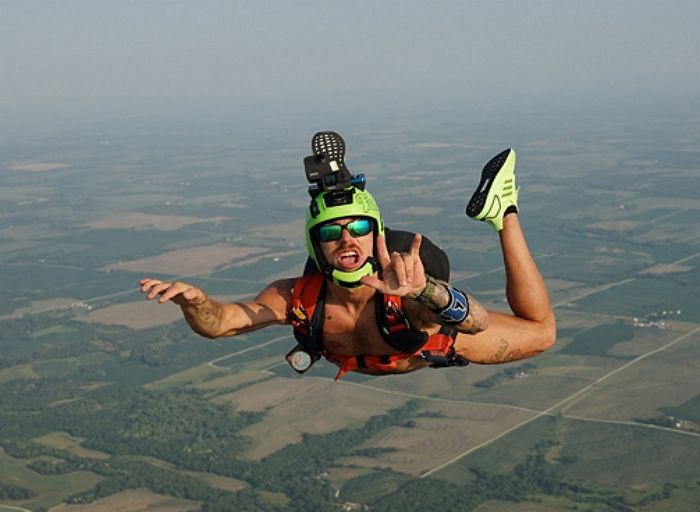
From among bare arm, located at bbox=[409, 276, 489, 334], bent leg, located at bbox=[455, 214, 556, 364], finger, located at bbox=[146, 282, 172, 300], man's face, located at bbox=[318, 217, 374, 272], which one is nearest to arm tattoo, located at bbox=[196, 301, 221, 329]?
finger, located at bbox=[146, 282, 172, 300]

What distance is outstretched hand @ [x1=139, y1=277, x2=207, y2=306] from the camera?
28.7 feet

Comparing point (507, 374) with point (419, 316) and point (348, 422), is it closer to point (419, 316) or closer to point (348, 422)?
point (348, 422)

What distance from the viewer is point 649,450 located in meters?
104

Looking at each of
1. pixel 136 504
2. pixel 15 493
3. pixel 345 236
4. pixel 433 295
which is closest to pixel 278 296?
pixel 345 236

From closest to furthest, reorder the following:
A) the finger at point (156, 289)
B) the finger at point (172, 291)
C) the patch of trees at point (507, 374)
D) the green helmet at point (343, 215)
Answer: the finger at point (156, 289)
the finger at point (172, 291)
the green helmet at point (343, 215)
the patch of trees at point (507, 374)

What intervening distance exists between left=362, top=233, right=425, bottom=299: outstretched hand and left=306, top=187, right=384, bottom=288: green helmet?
131cm

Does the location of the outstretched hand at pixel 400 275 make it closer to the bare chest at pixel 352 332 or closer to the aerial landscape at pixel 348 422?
the bare chest at pixel 352 332

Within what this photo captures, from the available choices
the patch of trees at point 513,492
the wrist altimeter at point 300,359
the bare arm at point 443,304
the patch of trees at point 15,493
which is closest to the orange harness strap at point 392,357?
the wrist altimeter at point 300,359

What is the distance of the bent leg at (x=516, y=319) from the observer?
35.3 feet

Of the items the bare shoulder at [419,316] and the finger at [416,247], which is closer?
the finger at [416,247]

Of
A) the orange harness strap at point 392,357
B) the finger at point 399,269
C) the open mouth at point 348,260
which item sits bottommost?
the orange harness strap at point 392,357

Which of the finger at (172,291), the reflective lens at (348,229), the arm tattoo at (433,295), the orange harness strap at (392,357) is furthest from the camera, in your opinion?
the orange harness strap at (392,357)

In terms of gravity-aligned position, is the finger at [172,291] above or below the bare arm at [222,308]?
above

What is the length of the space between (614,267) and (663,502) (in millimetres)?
96978
